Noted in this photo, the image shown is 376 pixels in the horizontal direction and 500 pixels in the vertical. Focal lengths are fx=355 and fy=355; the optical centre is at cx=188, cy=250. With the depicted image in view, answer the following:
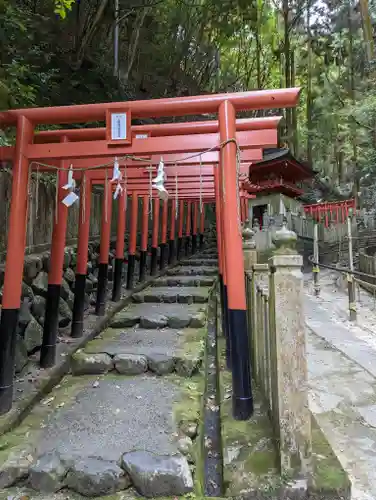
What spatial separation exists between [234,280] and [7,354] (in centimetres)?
240

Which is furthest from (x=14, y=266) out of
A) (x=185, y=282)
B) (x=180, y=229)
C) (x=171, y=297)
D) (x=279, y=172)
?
(x=279, y=172)

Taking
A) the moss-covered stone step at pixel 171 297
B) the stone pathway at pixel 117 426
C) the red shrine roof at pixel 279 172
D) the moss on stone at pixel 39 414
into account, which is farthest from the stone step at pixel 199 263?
the red shrine roof at pixel 279 172

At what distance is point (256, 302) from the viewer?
3.63 meters

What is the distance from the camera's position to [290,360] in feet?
8.17

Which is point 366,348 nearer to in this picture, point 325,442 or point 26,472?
point 325,442

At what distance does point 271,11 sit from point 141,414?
2711 cm

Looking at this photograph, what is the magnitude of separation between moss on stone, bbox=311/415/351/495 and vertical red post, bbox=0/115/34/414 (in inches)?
112

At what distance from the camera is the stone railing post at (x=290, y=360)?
242 centimetres

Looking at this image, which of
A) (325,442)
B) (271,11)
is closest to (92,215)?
(325,442)

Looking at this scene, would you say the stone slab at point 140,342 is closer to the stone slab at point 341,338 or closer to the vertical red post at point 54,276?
the vertical red post at point 54,276

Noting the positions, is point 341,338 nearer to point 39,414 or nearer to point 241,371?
point 241,371

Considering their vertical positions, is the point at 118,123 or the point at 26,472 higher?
the point at 118,123

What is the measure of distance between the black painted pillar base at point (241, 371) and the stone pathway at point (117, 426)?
46 centimetres

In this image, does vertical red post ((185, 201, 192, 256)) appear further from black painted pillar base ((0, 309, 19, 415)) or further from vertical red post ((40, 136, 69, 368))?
black painted pillar base ((0, 309, 19, 415))
